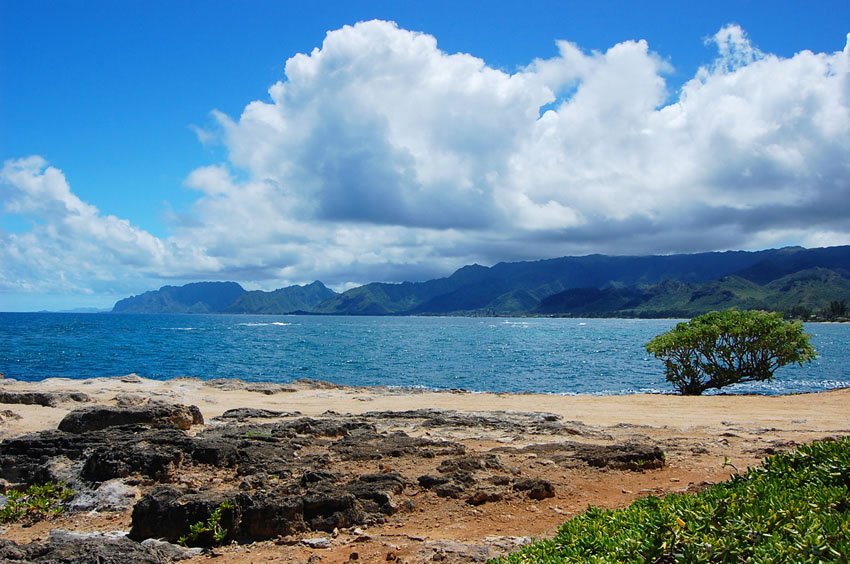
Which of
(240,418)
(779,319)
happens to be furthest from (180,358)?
(779,319)

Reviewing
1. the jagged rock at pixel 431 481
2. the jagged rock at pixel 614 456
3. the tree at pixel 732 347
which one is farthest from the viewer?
the tree at pixel 732 347

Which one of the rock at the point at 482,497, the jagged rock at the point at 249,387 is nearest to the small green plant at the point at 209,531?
the rock at the point at 482,497

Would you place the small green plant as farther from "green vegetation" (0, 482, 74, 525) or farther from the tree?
the tree

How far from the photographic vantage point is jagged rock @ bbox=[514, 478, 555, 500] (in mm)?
10172

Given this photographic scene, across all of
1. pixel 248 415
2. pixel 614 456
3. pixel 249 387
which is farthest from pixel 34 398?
pixel 614 456

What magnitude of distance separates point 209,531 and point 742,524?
7040 mm

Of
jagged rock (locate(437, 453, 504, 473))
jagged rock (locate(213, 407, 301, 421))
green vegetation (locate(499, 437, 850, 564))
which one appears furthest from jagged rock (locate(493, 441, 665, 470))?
jagged rock (locate(213, 407, 301, 421))

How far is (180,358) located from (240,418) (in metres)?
62.0

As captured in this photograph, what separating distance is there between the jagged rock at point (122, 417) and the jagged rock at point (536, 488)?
1060 centimetres

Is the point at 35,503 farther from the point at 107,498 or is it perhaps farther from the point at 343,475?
the point at 343,475

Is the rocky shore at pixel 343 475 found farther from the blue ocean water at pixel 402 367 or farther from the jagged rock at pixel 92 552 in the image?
the blue ocean water at pixel 402 367

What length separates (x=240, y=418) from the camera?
20.0 metres

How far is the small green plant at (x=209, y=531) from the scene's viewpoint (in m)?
8.61

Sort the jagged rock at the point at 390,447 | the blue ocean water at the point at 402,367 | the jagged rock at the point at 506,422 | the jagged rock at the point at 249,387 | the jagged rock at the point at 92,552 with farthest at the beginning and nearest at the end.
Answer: the blue ocean water at the point at 402,367 < the jagged rock at the point at 249,387 < the jagged rock at the point at 506,422 < the jagged rock at the point at 390,447 < the jagged rock at the point at 92,552
